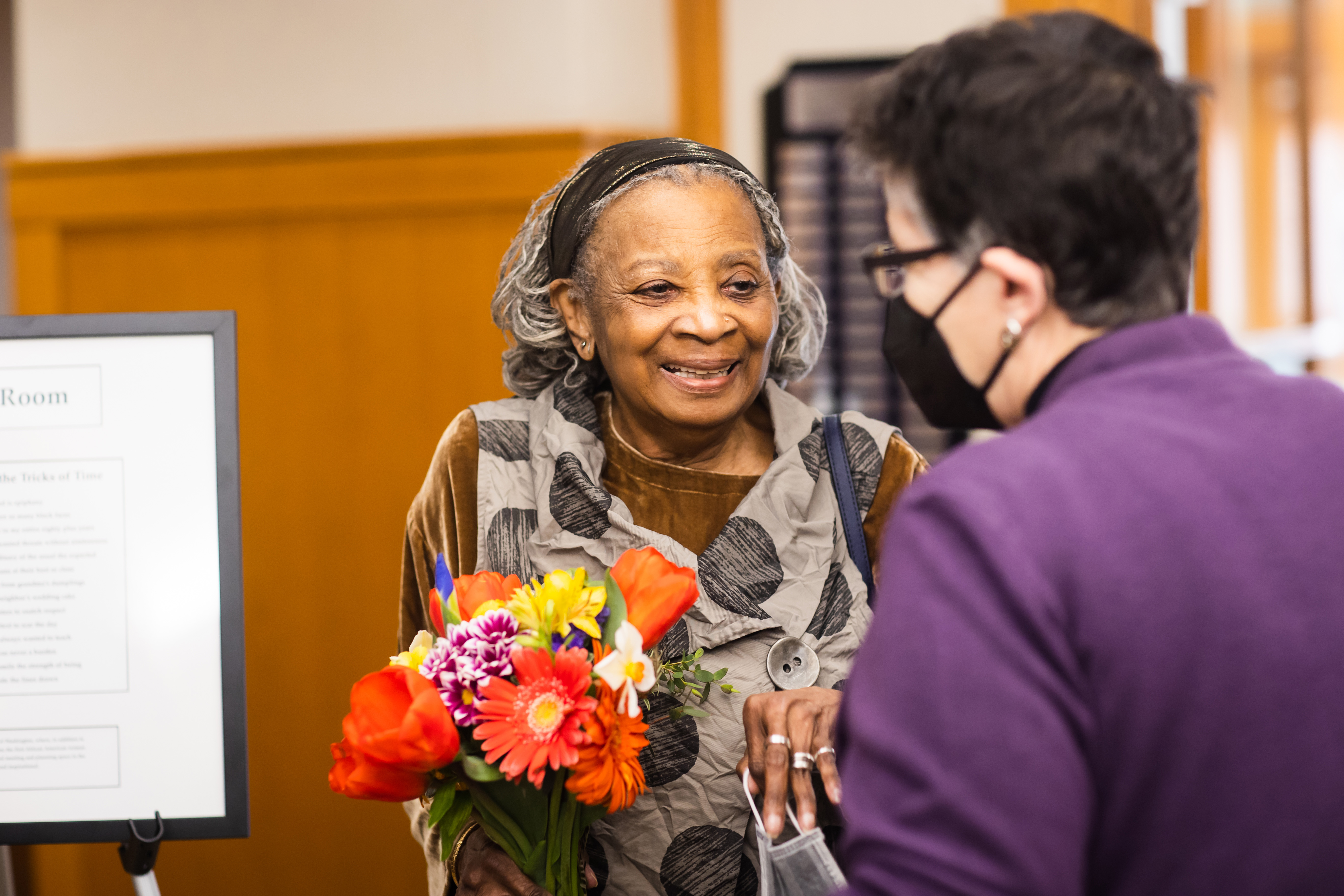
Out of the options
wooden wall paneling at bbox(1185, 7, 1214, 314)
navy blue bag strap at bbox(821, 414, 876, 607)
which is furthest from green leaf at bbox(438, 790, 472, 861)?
wooden wall paneling at bbox(1185, 7, 1214, 314)

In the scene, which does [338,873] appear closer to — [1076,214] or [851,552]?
[851,552]

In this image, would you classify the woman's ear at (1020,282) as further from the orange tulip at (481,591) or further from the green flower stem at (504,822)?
the green flower stem at (504,822)

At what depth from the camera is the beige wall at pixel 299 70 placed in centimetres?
266

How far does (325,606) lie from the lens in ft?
9.06

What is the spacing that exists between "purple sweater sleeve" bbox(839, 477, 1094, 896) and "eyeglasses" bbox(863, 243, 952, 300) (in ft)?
0.73

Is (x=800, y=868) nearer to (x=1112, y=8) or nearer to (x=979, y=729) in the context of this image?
(x=979, y=729)

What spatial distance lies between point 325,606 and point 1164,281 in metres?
2.39

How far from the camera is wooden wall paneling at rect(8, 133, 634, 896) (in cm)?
270

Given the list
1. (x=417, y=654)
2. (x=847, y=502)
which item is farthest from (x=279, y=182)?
(x=417, y=654)

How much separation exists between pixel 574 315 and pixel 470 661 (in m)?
0.67

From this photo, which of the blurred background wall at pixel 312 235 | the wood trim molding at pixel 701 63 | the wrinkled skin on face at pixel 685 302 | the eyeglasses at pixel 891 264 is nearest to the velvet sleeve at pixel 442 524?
the wrinkled skin on face at pixel 685 302

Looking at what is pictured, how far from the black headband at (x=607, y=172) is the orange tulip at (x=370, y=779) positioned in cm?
76

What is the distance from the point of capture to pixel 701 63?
3.32 meters

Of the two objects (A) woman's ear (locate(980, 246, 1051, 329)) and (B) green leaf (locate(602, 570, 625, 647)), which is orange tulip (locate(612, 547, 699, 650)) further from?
(A) woman's ear (locate(980, 246, 1051, 329))
